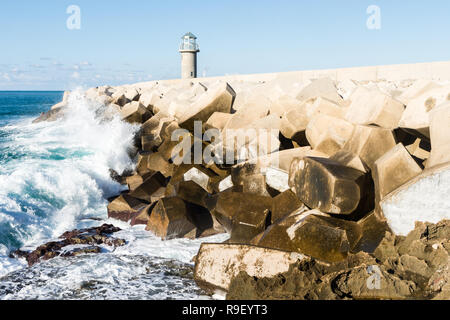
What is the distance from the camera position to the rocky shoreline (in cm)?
261

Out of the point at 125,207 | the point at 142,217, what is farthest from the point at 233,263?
Answer: the point at 125,207

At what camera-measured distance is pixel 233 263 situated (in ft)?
9.81

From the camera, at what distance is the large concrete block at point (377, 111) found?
13.3 ft

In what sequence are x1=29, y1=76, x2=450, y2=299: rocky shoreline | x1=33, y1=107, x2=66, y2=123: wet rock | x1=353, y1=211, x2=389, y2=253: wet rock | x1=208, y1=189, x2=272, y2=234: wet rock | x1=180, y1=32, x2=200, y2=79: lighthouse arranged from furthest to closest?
x1=180, y1=32, x2=200, y2=79: lighthouse
x1=33, y1=107, x2=66, y2=123: wet rock
x1=208, y1=189, x2=272, y2=234: wet rock
x1=353, y1=211, x2=389, y2=253: wet rock
x1=29, y1=76, x2=450, y2=299: rocky shoreline

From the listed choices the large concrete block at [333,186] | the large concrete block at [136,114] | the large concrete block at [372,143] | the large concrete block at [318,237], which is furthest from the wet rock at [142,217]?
the large concrete block at [136,114]

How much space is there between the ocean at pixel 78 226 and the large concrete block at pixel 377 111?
6.44 ft

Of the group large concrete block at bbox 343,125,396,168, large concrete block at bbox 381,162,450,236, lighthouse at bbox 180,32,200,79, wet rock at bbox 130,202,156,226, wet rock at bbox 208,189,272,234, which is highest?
lighthouse at bbox 180,32,200,79

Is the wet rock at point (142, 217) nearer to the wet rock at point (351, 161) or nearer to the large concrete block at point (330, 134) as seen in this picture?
the large concrete block at point (330, 134)

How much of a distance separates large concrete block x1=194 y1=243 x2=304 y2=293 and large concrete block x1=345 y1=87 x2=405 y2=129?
1945mm

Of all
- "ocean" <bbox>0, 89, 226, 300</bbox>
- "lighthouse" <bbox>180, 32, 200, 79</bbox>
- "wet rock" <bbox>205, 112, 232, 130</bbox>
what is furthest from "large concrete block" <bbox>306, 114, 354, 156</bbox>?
"lighthouse" <bbox>180, 32, 200, 79</bbox>

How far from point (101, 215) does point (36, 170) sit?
6.29 feet

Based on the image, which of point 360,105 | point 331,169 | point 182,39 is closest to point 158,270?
point 331,169

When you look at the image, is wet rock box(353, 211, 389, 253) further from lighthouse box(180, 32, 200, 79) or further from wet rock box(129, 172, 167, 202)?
lighthouse box(180, 32, 200, 79)

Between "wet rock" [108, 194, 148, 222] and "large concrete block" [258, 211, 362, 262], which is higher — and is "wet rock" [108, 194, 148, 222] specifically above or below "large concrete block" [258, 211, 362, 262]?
below
